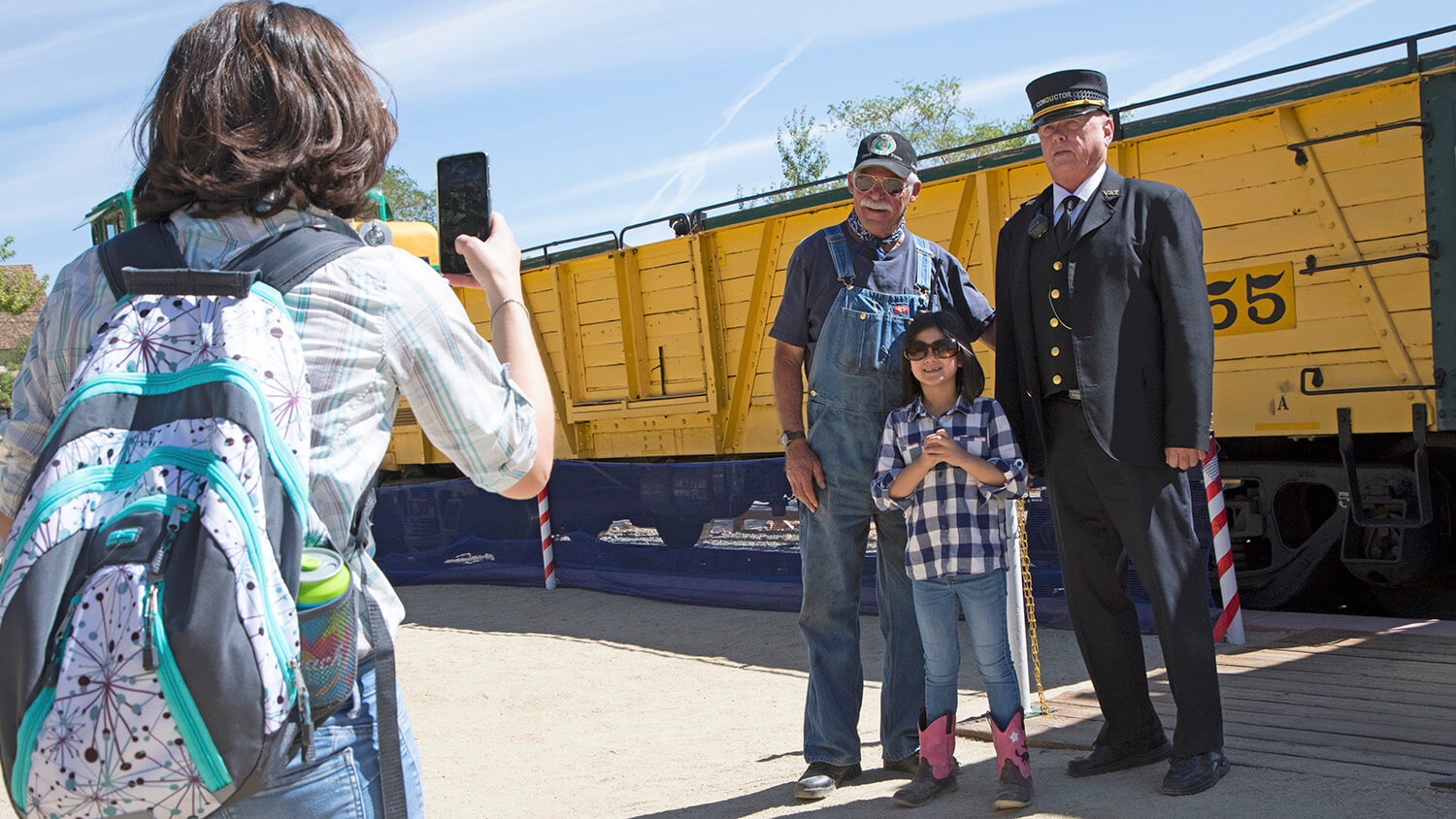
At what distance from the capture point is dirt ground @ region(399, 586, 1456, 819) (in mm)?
3656

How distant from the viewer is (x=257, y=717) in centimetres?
131

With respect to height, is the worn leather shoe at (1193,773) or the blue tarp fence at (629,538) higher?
the blue tarp fence at (629,538)

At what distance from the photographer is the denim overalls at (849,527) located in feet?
13.5

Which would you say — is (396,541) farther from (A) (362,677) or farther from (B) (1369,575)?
(A) (362,677)

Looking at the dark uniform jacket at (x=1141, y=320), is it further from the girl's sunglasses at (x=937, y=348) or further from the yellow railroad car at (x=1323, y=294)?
the yellow railroad car at (x=1323, y=294)

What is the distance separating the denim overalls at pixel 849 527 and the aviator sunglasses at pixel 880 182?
0.68 feet

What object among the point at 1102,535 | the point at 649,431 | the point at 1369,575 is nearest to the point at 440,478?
the point at 649,431

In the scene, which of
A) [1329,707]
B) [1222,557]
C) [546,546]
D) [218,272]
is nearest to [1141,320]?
[1329,707]

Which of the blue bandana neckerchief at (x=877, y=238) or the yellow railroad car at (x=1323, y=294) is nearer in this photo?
the blue bandana neckerchief at (x=877, y=238)

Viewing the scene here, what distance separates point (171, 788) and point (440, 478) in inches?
509

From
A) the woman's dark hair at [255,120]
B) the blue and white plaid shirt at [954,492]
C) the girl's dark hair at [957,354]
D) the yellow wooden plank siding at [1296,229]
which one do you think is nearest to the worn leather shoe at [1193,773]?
the blue and white plaid shirt at [954,492]

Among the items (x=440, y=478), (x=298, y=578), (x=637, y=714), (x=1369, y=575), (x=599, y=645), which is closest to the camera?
(x=298, y=578)

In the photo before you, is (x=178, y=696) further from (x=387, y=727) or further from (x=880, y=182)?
(x=880, y=182)

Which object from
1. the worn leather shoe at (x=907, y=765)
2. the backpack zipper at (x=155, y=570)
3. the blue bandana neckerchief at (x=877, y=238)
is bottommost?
the worn leather shoe at (x=907, y=765)
